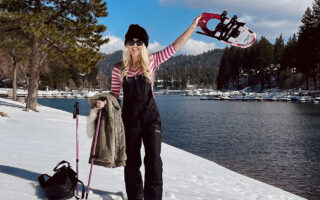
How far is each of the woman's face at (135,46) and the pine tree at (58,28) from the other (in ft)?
47.5

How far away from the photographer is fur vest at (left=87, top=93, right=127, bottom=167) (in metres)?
3.94

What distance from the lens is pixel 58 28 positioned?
18812mm

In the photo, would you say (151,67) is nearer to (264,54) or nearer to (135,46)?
(135,46)

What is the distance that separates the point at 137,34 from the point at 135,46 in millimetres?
161

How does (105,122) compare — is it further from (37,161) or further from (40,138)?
(40,138)

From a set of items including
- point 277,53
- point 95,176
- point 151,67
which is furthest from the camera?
point 277,53

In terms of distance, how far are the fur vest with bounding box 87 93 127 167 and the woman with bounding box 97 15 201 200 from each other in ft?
0.30

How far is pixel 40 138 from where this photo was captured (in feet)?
30.9

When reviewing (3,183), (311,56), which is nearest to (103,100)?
(3,183)

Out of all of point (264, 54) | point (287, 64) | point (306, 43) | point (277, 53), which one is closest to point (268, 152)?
point (306, 43)

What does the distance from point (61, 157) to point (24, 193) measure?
2.81m

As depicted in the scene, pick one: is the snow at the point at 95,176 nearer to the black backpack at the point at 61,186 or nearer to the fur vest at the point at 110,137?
the black backpack at the point at 61,186

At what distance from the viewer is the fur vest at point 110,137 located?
12.9 ft

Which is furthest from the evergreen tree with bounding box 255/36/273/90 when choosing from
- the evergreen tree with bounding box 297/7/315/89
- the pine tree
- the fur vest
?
the fur vest
